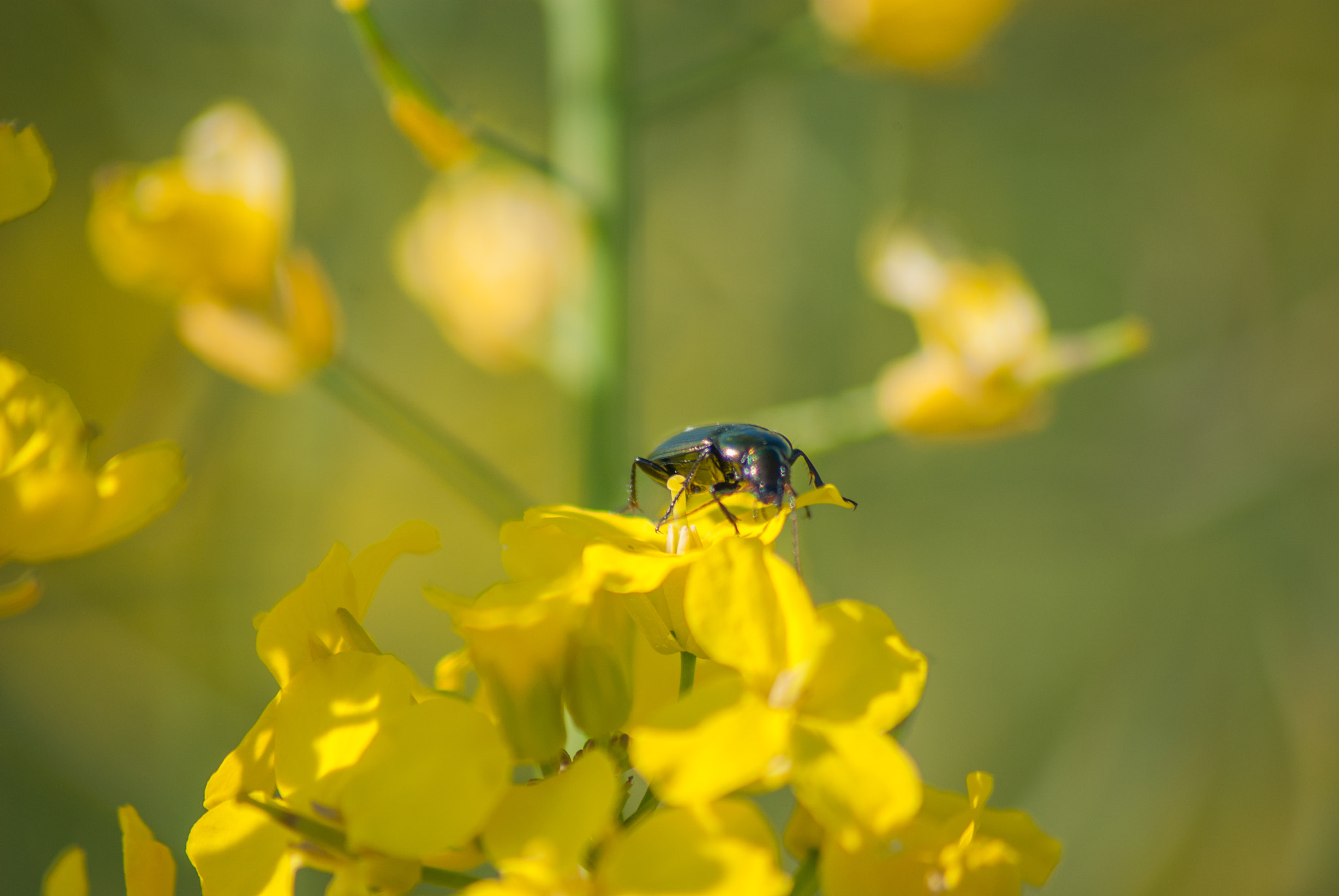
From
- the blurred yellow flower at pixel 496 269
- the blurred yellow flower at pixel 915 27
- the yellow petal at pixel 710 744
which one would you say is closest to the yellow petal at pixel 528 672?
the yellow petal at pixel 710 744

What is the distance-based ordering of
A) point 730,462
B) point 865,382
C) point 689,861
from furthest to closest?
1. point 865,382
2. point 730,462
3. point 689,861

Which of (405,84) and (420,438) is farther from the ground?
(405,84)

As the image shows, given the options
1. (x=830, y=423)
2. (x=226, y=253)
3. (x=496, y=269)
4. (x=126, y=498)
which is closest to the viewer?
(x=126, y=498)

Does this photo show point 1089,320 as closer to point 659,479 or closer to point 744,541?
point 659,479

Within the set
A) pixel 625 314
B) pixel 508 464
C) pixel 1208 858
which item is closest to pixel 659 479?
pixel 625 314

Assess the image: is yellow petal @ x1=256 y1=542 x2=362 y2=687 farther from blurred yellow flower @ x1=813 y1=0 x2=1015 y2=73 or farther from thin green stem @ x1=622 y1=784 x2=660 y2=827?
blurred yellow flower @ x1=813 y1=0 x2=1015 y2=73

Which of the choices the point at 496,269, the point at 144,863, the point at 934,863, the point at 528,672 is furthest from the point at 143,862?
the point at 496,269

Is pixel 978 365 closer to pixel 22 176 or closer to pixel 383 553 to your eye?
pixel 383 553
